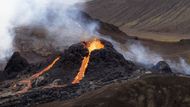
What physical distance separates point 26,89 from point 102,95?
13.5 meters

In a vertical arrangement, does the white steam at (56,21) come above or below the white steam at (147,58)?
above

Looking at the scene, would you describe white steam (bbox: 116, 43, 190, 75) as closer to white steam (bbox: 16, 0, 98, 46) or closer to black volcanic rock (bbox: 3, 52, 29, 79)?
white steam (bbox: 16, 0, 98, 46)

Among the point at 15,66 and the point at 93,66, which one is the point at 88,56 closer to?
the point at 93,66

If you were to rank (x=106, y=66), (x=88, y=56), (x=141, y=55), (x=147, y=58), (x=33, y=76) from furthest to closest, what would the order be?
(x=141, y=55), (x=147, y=58), (x=88, y=56), (x=106, y=66), (x=33, y=76)

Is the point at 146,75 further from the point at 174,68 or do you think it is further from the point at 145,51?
the point at 145,51

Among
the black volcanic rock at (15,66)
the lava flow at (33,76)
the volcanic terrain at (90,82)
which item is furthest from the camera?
the black volcanic rock at (15,66)

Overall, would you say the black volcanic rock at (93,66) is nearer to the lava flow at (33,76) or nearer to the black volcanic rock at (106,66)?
the black volcanic rock at (106,66)

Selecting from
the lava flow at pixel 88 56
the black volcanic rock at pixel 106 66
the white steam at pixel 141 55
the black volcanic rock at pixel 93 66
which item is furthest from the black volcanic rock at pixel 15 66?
the white steam at pixel 141 55

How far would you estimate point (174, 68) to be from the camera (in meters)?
105

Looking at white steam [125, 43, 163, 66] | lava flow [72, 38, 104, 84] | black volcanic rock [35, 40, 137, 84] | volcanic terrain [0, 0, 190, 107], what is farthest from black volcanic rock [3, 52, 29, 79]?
white steam [125, 43, 163, 66]

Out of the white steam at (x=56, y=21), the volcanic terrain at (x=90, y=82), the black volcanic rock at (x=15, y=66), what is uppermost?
the white steam at (x=56, y=21)

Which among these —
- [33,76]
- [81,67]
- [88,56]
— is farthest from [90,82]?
[33,76]

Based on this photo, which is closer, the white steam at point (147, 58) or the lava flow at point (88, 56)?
the lava flow at point (88, 56)

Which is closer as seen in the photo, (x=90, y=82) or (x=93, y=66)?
(x=90, y=82)
